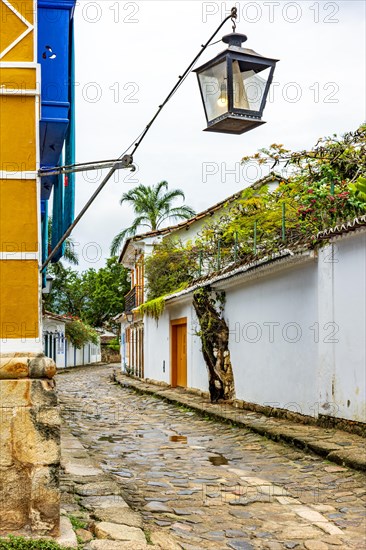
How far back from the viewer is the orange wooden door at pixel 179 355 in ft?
64.0

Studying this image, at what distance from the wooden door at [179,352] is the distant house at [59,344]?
14.7m

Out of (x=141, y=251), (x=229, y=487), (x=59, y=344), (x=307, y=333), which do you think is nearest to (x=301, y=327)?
(x=307, y=333)

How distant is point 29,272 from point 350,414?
19.0 ft

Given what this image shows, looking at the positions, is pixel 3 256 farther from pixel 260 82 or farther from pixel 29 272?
pixel 260 82

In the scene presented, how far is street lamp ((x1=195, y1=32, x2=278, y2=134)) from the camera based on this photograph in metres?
5.45

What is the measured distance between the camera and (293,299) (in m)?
11.3

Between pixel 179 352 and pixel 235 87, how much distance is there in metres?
15.3

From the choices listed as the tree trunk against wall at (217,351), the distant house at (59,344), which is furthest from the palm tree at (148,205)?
the tree trunk against wall at (217,351)

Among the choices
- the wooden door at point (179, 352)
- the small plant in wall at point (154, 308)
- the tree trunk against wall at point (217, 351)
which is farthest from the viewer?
the small plant in wall at point (154, 308)

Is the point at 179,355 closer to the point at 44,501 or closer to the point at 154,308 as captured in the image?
the point at 154,308

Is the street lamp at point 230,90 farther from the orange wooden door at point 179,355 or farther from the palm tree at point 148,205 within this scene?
the palm tree at point 148,205

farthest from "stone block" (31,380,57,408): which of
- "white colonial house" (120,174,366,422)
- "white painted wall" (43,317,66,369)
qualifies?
"white painted wall" (43,317,66,369)

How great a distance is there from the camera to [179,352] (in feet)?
66.6

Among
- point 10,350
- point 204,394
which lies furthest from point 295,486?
point 204,394
